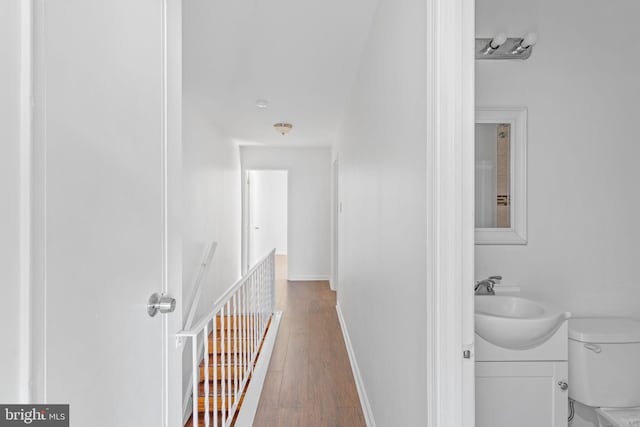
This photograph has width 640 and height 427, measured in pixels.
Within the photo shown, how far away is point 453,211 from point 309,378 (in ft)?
7.48

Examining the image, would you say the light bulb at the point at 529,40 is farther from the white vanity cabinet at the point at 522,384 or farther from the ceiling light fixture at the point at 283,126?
the ceiling light fixture at the point at 283,126

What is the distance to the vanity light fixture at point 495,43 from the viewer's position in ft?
5.91

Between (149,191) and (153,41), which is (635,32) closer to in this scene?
(153,41)

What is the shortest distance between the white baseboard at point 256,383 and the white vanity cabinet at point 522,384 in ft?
4.70

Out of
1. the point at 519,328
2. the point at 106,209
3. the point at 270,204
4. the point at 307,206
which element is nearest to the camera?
the point at 106,209

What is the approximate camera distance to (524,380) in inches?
57.7

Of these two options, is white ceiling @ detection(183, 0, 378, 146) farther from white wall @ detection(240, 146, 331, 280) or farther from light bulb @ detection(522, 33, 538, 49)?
white wall @ detection(240, 146, 331, 280)

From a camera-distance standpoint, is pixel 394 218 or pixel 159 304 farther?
pixel 394 218

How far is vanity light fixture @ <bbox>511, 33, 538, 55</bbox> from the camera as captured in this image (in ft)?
5.93

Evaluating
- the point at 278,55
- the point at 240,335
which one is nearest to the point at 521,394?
the point at 240,335

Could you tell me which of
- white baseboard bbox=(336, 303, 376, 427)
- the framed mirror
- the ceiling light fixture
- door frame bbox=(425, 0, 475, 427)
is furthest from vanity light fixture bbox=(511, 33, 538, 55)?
the ceiling light fixture

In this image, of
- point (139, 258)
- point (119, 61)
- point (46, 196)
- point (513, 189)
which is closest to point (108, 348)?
point (139, 258)

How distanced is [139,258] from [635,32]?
2.72 metres

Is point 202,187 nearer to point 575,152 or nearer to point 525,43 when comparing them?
point 525,43
